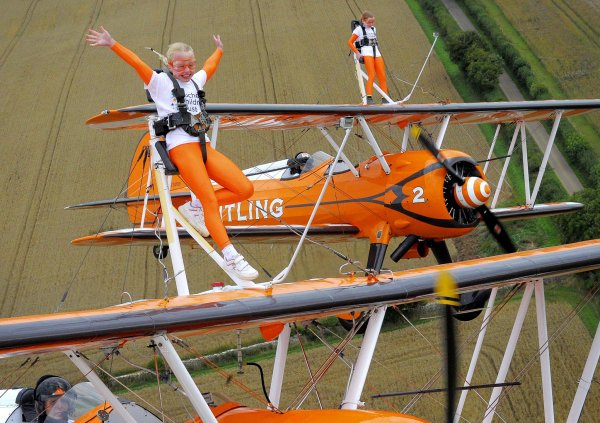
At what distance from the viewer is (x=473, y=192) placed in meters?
11.8

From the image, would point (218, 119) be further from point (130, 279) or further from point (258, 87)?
point (258, 87)

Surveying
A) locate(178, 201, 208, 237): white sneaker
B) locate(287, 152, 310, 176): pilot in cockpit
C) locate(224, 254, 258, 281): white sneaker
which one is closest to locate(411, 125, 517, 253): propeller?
locate(287, 152, 310, 176): pilot in cockpit

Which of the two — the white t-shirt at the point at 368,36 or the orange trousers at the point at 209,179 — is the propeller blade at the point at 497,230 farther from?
the white t-shirt at the point at 368,36

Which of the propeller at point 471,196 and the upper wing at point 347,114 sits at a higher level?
the upper wing at point 347,114

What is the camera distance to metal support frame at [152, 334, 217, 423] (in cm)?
709

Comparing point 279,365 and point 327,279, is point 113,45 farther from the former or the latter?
point 279,365

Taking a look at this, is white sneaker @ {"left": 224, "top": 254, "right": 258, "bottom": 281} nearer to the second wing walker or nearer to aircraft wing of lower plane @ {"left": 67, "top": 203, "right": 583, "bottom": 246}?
the second wing walker

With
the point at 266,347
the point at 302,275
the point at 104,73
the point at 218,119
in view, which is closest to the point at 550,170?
the point at 302,275

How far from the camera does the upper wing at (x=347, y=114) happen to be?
12.0m

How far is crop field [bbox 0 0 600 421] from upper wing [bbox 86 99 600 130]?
0.58m

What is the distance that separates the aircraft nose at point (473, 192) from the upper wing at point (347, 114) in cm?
156

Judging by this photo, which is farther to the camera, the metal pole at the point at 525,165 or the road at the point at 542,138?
the road at the point at 542,138

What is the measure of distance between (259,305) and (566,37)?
2261 centimetres

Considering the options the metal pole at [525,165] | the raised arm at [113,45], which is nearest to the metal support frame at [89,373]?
the raised arm at [113,45]
